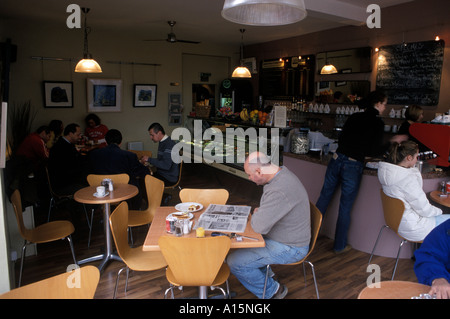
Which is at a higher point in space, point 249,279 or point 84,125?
point 84,125

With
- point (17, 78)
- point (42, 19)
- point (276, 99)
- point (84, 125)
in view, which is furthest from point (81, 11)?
point (276, 99)

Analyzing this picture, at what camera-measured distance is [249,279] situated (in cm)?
286

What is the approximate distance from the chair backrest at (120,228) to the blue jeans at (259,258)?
873 millimetres

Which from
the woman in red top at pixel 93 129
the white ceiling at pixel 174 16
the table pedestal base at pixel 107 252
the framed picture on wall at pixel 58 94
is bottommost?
the table pedestal base at pixel 107 252

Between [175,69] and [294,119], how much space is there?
314 cm

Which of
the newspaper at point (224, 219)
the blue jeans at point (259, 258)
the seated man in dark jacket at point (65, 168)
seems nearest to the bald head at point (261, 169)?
the newspaper at point (224, 219)

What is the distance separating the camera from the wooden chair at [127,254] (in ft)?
8.81

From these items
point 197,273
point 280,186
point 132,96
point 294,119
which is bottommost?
point 197,273

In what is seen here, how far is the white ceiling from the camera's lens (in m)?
5.04

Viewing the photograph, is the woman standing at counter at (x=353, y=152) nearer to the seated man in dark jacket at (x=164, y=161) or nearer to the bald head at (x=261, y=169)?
the bald head at (x=261, y=169)

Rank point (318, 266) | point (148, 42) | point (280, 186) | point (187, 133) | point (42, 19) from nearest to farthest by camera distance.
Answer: point (280, 186)
point (318, 266)
point (42, 19)
point (187, 133)
point (148, 42)

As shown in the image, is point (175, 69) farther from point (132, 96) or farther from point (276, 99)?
point (276, 99)

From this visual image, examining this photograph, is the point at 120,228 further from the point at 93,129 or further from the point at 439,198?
the point at 93,129

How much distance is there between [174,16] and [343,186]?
402 cm
